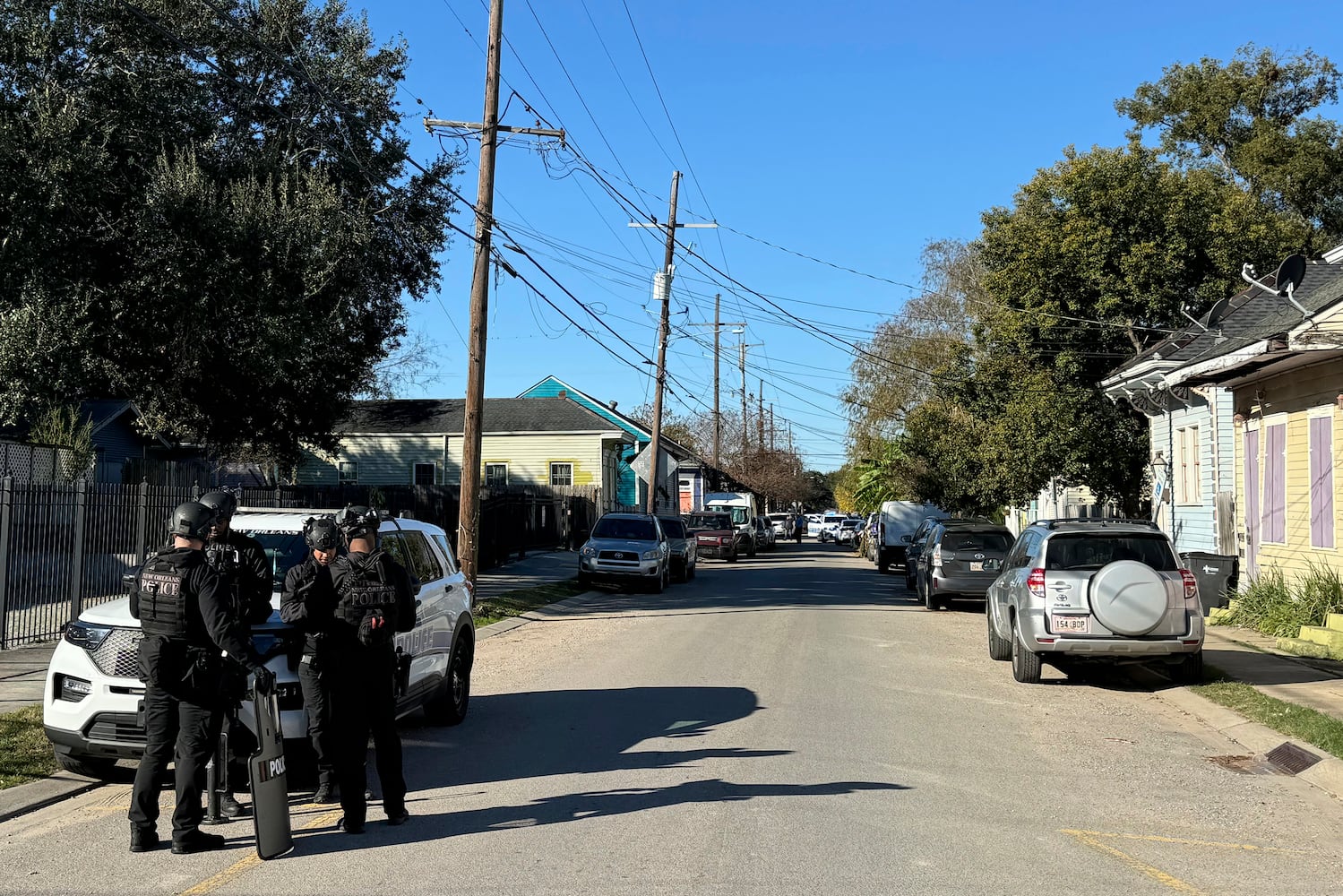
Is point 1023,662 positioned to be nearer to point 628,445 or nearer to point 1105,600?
point 1105,600

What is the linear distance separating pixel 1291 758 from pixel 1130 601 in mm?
2891

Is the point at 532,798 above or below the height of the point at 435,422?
below

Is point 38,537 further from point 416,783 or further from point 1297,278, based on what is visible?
point 1297,278

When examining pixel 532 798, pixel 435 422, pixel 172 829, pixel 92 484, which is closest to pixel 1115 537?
pixel 532 798

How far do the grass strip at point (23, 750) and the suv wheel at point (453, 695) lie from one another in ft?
8.94

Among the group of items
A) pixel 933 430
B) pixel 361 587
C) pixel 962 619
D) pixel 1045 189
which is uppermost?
pixel 1045 189

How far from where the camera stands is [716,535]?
43.9m

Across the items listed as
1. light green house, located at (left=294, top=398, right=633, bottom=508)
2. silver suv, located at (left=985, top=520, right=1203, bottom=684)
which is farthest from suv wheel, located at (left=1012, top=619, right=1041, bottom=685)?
light green house, located at (left=294, top=398, right=633, bottom=508)

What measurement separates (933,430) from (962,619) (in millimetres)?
13149

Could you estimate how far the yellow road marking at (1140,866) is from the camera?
19.2 ft

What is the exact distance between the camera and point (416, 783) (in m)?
7.94

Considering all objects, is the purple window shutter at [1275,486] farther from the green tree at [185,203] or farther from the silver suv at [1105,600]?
the green tree at [185,203]

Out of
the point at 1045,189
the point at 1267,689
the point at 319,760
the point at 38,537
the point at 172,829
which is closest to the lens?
the point at 172,829

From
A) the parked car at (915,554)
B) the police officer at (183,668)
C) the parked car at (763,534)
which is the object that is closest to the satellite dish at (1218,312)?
the parked car at (915,554)
